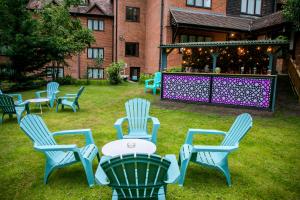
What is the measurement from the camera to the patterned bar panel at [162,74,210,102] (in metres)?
11.0

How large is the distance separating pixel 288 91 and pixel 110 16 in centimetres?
1890

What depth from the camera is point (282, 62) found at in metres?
17.0

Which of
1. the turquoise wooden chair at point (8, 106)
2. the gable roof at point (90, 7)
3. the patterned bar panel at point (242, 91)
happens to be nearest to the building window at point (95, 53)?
the gable roof at point (90, 7)

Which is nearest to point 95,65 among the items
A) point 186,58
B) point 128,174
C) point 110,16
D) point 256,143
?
point 110,16

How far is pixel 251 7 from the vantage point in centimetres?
2108

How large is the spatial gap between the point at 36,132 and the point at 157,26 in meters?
17.7

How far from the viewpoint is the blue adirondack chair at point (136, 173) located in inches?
98.2

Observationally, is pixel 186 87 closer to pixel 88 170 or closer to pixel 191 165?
pixel 191 165

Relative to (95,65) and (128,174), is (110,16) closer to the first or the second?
(95,65)

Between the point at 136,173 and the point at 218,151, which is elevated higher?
the point at 136,173

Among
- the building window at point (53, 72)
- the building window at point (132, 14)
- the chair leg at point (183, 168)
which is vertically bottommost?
the chair leg at point (183, 168)

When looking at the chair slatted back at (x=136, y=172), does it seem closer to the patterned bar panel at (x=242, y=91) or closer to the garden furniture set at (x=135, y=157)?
the garden furniture set at (x=135, y=157)

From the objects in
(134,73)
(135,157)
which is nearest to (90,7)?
(134,73)

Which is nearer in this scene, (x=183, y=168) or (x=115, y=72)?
(x=183, y=168)
